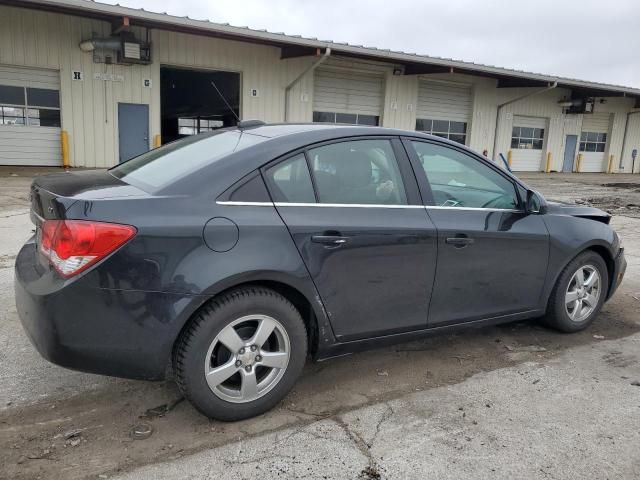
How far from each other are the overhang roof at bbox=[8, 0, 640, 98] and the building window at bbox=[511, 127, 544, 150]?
2609mm

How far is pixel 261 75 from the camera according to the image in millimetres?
19281

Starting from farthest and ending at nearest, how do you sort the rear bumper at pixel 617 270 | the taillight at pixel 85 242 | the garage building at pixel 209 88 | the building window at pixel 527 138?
1. the building window at pixel 527 138
2. the garage building at pixel 209 88
3. the rear bumper at pixel 617 270
4. the taillight at pixel 85 242

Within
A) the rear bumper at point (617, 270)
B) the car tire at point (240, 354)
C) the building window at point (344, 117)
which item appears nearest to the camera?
the car tire at point (240, 354)

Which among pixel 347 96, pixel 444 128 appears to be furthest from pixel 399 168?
pixel 444 128

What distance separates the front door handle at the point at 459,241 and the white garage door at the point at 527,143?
80.9 ft

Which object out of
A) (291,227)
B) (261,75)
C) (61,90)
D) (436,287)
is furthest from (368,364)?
(261,75)

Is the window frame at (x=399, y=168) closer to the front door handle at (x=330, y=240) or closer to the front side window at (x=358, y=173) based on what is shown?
the front side window at (x=358, y=173)

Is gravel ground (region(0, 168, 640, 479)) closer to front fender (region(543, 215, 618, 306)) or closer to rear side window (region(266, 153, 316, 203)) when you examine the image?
front fender (region(543, 215, 618, 306))

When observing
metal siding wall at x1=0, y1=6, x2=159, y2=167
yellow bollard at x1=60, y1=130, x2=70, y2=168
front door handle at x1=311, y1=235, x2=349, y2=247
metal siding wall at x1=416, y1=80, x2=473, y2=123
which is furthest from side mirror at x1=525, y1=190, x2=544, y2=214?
metal siding wall at x1=416, y1=80, x2=473, y2=123

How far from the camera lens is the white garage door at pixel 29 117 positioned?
1584 centimetres

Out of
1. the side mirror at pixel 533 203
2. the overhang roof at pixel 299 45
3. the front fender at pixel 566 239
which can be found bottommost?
the front fender at pixel 566 239

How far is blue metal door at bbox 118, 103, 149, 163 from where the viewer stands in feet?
56.4

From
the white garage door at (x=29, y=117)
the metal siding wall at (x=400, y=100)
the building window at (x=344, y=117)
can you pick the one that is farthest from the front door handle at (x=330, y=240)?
the metal siding wall at (x=400, y=100)

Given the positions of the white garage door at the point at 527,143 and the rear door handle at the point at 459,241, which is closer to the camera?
the rear door handle at the point at 459,241
